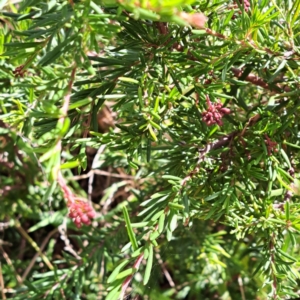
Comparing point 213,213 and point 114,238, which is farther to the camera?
point 114,238

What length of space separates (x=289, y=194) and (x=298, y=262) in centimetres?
11

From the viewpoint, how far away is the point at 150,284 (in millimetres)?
858

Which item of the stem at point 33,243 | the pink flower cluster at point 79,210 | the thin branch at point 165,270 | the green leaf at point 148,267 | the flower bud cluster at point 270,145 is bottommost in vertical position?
the thin branch at point 165,270

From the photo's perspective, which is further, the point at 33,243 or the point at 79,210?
the point at 33,243

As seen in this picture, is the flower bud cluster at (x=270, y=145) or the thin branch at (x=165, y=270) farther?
Answer: the thin branch at (x=165, y=270)

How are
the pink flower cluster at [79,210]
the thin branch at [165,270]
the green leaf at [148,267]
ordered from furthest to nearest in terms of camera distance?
the thin branch at [165,270] < the green leaf at [148,267] < the pink flower cluster at [79,210]

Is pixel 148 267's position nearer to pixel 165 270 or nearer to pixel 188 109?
pixel 188 109

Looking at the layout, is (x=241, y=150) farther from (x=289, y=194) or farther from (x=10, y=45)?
(x=10, y=45)

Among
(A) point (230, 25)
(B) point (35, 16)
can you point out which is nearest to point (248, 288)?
(A) point (230, 25)

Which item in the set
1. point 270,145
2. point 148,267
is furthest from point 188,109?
point 148,267

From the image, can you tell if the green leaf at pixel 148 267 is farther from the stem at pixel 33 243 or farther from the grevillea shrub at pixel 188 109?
the stem at pixel 33 243

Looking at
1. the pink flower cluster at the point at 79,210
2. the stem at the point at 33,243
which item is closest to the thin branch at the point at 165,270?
the stem at the point at 33,243

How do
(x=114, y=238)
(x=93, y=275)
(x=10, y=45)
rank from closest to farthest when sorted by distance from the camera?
(x=10, y=45) → (x=114, y=238) → (x=93, y=275)

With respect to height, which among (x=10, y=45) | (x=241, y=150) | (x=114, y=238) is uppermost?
(x=10, y=45)
